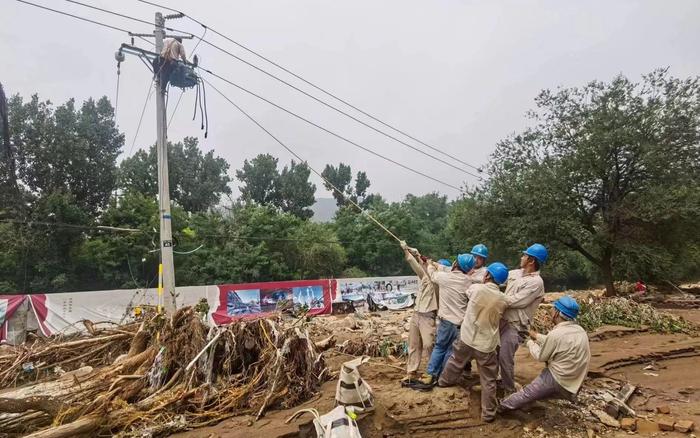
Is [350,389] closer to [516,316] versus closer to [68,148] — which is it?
[516,316]

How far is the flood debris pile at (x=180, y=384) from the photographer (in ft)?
16.1

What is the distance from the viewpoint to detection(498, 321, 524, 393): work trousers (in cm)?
536

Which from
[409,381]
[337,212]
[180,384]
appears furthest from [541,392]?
[337,212]

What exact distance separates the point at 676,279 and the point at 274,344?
2916cm

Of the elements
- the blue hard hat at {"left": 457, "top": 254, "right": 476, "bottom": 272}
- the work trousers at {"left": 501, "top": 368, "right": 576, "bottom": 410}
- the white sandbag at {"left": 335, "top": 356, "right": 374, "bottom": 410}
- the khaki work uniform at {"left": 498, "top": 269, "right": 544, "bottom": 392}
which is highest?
the blue hard hat at {"left": 457, "top": 254, "right": 476, "bottom": 272}

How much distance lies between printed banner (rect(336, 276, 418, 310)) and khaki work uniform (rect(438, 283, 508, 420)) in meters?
14.5

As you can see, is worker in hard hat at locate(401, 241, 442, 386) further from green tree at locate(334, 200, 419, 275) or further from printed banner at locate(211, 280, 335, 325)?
green tree at locate(334, 200, 419, 275)

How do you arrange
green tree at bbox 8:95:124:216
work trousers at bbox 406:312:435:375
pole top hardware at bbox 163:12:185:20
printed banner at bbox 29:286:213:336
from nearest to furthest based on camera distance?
work trousers at bbox 406:312:435:375, pole top hardware at bbox 163:12:185:20, printed banner at bbox 29:286:213:336, green tree at bbox 8:95:124:216

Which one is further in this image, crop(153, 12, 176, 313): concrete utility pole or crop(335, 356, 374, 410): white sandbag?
crop(153, 12, 176, 313): concrete utility pole

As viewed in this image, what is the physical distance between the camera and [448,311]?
5.65 meters

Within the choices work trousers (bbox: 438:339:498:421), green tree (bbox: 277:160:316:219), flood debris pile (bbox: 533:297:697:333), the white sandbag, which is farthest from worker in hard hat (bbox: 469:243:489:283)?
green tree (bbox: 277:160:316:219)

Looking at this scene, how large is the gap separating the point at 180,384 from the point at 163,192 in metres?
4.42

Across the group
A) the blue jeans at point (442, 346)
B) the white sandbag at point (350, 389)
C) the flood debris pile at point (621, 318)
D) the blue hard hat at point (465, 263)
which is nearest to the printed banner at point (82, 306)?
the white sandbag at point (350, 389)

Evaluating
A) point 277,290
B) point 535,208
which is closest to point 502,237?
point 535,208
